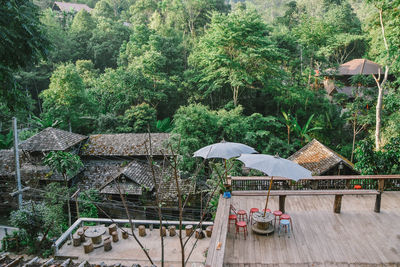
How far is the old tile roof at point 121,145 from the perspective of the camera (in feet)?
58.5

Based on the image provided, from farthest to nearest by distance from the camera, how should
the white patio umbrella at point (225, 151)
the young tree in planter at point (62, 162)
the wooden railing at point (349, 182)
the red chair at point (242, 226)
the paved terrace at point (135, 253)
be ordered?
the young tree in planter at point (62, 162) < the paved terrace at point (135, 253) < the wooden railing at point (349, 182) < the white patio umbrella at point (225, 151) < the red chair at point (242, 226)

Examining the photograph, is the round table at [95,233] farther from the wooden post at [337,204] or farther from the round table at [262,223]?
the wooden post at [337,204]

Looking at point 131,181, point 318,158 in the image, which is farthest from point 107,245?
point 318,158

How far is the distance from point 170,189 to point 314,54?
52.3 ft

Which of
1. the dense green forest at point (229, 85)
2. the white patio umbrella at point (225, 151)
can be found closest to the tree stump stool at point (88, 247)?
the white patio umbrella at point (225, 151)

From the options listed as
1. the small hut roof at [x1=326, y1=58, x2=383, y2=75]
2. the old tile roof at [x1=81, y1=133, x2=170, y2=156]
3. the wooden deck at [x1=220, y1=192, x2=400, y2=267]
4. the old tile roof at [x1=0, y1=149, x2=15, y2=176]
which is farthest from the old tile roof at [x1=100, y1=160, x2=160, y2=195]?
the small hut roof at [x1=326, y1=58, x2=383, y2=75]

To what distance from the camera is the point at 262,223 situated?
6293 mm

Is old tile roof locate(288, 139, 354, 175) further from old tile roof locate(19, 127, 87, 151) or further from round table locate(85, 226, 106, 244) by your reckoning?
old tile roof locate(19, 127, 87, 151)

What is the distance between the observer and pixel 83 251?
10.2 meters

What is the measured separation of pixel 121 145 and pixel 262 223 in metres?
14.0

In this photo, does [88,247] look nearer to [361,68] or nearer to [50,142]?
[50,142]

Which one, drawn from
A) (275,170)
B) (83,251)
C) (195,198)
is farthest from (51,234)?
(275,170)

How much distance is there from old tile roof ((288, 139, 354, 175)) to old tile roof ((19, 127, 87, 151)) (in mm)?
14426

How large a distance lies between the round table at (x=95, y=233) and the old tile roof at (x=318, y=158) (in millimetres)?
10556
